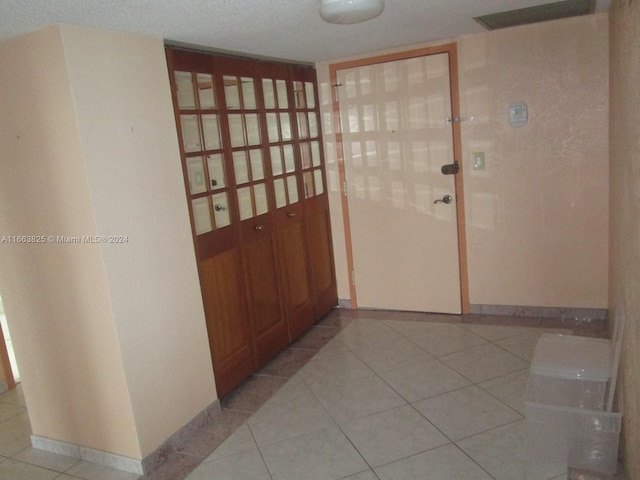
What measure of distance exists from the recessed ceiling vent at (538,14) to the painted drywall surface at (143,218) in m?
1.97

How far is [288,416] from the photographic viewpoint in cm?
280

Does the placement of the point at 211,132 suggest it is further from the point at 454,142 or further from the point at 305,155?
the point at 454,142

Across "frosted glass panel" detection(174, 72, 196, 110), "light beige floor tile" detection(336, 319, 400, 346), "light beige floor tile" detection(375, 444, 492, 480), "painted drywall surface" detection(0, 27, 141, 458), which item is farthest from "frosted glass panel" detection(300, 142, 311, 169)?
"light beige floor tile" detection(375, 444, 492, 480)

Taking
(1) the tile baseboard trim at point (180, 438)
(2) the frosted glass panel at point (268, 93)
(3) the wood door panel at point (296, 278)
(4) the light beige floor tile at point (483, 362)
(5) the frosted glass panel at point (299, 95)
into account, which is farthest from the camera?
(5) the frosted glass panel at point (299, 95)

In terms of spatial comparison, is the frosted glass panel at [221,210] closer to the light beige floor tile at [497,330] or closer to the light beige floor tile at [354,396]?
the light beige floor tile at [354,396]

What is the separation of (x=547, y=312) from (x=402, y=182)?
143 centimetres

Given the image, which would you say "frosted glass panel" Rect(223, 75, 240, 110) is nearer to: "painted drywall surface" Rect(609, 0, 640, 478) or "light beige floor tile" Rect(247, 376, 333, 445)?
"light beige floor tile" Rect(247, 376, 333, 445)

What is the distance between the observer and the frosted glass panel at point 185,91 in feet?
8.91

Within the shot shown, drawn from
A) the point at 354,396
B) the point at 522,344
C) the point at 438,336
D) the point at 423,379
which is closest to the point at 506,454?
the point at 423,379

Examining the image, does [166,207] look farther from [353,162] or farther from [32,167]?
[353,162]

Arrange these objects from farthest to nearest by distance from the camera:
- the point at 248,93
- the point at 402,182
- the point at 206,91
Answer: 1. the point at 402,182
2. the point at 248,93
3. the point at 206,91

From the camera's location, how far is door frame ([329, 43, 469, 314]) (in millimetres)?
3641

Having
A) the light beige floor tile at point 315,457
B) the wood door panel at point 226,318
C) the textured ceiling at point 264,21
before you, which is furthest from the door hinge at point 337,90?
the light beige floor tile at point 315,457

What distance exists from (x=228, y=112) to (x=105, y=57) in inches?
35.3
